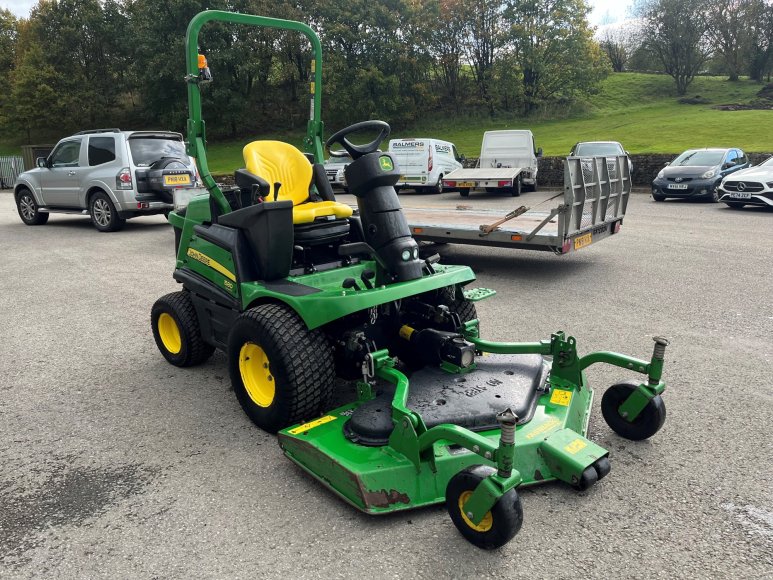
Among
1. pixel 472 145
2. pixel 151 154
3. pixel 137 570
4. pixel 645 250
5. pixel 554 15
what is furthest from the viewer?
pixel 554 15

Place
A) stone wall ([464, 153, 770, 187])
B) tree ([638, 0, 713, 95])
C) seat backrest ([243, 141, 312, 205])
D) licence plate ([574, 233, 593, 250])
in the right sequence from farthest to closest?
tree ([638, 0, 713, 95]) < stone wall ([464, 153, 770, 187]) < licence plate ([574, 233, 593, 250]) < seat backrest ([243, 141, 312, 205])

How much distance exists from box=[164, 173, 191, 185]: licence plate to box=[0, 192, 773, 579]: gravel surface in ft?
16.5

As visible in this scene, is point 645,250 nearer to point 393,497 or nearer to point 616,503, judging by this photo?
point 616,503

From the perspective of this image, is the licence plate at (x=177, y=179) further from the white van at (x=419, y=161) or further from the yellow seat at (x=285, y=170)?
the white van at (x=419, y=161)

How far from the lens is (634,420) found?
10.3 feet

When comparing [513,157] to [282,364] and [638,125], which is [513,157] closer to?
[638,125]

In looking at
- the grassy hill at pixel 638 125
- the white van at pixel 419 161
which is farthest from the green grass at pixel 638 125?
the white van at pixel 419 161

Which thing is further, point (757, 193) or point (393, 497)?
point (757, 193)

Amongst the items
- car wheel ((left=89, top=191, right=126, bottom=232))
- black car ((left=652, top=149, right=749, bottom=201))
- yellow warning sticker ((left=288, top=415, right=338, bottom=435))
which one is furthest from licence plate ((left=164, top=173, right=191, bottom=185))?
black car ((left=652, top=149, right=749, bottom=201))

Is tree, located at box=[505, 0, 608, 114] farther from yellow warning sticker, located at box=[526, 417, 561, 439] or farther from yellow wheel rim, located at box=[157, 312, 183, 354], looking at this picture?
yellow warning sticker, located at box=[526, 417, 561, 439]

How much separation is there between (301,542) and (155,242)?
346 inches

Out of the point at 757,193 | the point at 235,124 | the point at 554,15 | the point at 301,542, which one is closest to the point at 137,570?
the point at 301,542

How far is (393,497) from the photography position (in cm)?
251

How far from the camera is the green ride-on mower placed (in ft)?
8.36
